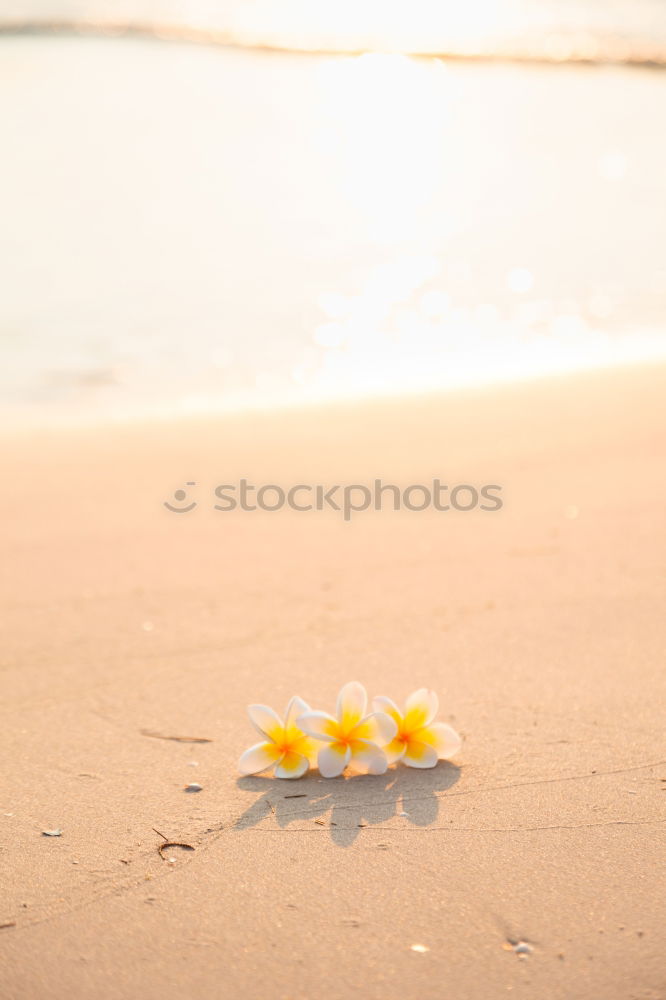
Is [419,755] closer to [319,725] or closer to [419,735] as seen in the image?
[419,735]

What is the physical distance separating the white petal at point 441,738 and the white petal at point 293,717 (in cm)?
21

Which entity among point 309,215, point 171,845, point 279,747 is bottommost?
point 171,845

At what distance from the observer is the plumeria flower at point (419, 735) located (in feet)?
6.38

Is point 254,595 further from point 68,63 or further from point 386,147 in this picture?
point 68,63

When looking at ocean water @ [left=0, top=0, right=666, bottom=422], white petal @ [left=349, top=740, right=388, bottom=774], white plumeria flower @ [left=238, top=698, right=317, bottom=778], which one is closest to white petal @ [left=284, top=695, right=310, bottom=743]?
white plumeria flower @ [left=238, top=698, right=317, bottom=778]

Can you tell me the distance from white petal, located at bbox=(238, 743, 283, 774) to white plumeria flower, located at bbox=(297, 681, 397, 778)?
0.08 meters

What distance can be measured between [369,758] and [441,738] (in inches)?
5.3

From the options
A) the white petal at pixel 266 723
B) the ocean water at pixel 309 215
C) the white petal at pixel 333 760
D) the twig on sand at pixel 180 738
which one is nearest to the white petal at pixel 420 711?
the white petal at pixel 333 760

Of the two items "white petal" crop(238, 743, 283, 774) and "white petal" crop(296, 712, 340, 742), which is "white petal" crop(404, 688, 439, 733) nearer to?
→ "white petal" crop(296, 712, 340, 742)

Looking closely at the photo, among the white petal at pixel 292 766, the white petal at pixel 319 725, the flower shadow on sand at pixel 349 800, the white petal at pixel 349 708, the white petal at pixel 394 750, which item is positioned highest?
the white petal at pixel 349 708

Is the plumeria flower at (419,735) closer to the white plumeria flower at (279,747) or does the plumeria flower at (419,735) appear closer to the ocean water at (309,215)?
the white plumeria flower at (279,747)

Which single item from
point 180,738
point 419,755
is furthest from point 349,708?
point 180,738

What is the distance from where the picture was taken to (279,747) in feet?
6.38

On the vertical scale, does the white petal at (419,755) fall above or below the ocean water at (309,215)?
below
